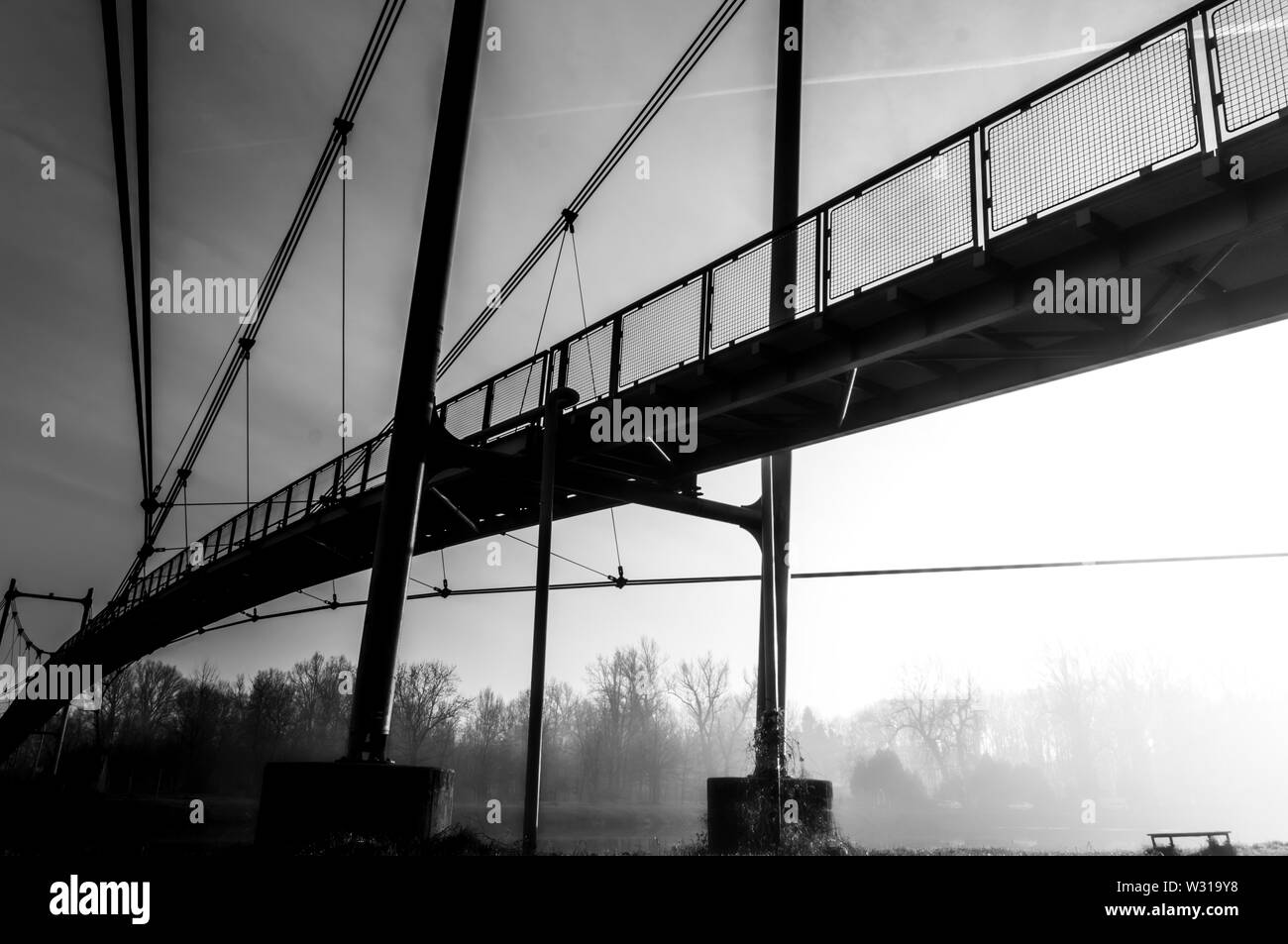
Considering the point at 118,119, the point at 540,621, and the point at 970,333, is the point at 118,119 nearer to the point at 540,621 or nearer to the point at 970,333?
the point at 540,621

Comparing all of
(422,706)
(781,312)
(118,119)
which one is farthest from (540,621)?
(422,706)

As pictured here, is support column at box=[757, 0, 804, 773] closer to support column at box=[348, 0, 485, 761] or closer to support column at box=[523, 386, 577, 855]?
support column at box=[523, 386, 577, 855]

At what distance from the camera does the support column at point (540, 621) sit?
35.9 ft

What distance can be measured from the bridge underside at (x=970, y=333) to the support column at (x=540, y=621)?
0.96 metres

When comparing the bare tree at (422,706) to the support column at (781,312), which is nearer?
the support column at (781,312)

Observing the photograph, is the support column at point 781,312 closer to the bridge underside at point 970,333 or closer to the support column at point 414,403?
the bridge underside at point 970,333

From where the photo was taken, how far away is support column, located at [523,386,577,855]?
35.9 feet

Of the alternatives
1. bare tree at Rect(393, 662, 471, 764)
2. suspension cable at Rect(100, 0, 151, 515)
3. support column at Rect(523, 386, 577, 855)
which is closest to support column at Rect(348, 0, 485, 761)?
support column at Rect(523, 386, 577, 855)

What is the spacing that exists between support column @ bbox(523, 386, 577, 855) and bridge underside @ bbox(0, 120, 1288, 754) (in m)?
0.96

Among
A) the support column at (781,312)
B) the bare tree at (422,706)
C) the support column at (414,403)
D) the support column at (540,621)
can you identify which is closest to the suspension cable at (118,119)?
the support column at (414,403)

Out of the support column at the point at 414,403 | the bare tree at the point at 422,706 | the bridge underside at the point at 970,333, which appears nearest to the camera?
the bridge underside at the point at 970,333

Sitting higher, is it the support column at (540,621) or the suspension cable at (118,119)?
the suspension cable at (118,119)
